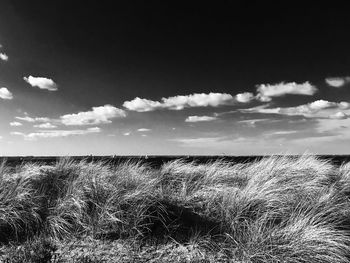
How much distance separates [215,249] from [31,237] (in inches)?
98.0

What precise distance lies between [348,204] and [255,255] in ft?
10.6

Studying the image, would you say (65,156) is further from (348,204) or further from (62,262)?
(348,204)

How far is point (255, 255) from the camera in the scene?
3.63 m

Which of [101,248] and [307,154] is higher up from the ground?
[307,154]

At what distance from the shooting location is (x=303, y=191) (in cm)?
632

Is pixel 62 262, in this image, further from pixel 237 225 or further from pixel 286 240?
pixel 286 240

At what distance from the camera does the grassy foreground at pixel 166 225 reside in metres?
3.85

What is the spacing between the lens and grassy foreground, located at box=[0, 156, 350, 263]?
3.85 meters

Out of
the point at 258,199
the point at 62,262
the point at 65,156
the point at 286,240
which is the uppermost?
the point at 65,156

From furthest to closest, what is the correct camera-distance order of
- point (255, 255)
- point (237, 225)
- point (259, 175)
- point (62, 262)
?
point (259, 175)
point (237, 225)
point (62, 262)
point (255, 255)

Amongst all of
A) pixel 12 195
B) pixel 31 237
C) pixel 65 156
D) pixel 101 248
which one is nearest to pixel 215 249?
pixel 101 248

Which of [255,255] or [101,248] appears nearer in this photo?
[255,255]

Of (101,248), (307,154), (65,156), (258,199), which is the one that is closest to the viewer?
(101,248)

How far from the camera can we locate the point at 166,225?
15.6 feet
